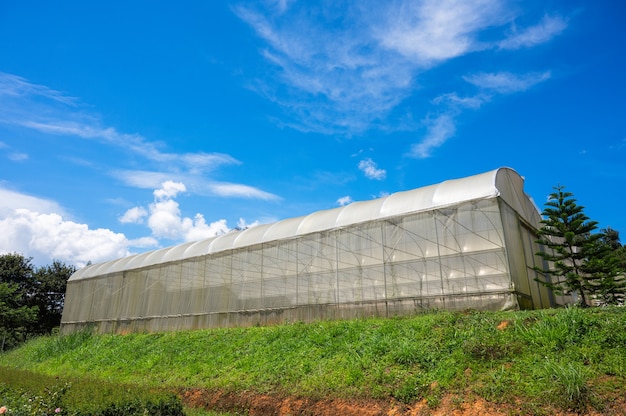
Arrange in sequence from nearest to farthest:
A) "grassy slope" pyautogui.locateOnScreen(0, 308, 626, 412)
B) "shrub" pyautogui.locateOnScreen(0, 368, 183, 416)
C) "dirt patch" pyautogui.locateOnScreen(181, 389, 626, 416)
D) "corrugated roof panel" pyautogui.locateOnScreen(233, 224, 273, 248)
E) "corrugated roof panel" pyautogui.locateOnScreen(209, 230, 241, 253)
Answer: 1. "shrub" pyautogui.locateOnScreen(0, 368, 183, 416)
2. "dirt patch" pyautogui.locateOnScreen(181, 389, 626, 416)
3. "grassy slope" pyautogui.locateOnScreen(0, 308, 626, 412)
4. "corrugated roof panel" pyautogui.locateOnScreen(233, 224, 273, 248)
5. "corrugated roof panel" pyautogui.locateOnScreen(209, 230, 241, 253)

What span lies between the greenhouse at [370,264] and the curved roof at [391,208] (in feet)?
0.19

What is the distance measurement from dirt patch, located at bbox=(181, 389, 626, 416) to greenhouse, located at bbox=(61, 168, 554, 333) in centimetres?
630

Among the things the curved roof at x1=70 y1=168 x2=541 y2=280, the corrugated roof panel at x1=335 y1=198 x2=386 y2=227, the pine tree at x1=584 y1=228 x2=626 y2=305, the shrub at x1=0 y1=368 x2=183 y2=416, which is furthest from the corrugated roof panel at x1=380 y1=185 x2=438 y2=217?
the shrub at x1=0 y1=368 x2=183 y2=416

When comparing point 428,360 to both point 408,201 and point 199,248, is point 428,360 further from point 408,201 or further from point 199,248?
point 199,248

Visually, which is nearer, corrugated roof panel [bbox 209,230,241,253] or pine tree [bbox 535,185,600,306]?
pine tree [bbox 535,185,600,306]

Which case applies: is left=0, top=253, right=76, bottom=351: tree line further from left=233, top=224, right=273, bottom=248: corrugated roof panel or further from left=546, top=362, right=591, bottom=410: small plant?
left=546, top=362, right=591, bottom=410: small plant

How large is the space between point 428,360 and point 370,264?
7.11 metres

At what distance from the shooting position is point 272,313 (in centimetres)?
1898

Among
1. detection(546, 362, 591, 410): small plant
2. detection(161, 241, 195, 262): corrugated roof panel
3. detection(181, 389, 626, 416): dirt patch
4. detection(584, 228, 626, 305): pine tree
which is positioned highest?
detection(161, 241, 195, 262): corrugated roof panel

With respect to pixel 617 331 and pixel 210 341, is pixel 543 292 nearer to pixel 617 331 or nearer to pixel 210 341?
pixel 617 331

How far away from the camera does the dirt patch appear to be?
7449 millimetres

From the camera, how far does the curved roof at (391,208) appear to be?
1553 cm

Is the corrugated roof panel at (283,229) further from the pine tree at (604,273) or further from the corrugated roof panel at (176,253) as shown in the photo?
the pine tree at (604,273)

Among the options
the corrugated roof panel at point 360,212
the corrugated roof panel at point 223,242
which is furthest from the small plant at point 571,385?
the corrugated roof panel at point 223,242
